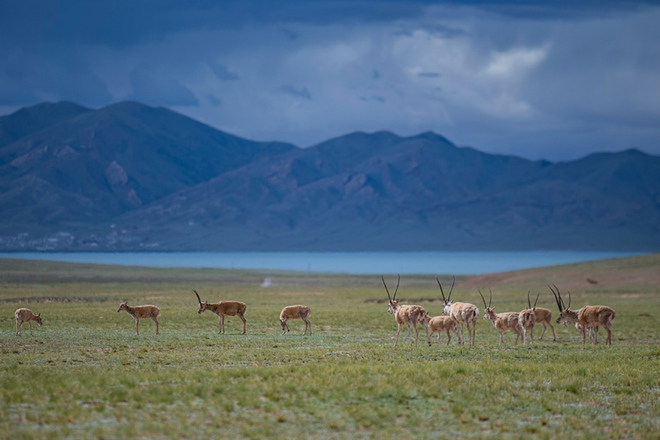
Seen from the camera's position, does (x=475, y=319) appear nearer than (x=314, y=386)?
No

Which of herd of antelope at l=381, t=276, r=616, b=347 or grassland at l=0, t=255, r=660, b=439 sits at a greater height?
herd of antelope at l=381, t=276, r=616, b=347

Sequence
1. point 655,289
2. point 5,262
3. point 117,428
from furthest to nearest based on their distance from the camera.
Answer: point 5,262, point 655,289, point 117,428

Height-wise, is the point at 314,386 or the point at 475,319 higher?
the point at 475,319

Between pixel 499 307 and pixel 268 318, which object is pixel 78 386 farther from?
pixel 499 307

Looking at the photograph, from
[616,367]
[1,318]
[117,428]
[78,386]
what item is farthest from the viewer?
[1,318]

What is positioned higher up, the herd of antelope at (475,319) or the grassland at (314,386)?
the herd of antelope at (475,319)

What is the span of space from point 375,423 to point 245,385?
3454mm

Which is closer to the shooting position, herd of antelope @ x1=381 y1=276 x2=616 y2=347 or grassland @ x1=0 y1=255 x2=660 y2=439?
grassland @ x1=0 y1=255 x2=660 y2=439

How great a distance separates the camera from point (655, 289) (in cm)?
6969

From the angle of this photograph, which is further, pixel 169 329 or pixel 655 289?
pixel 655 289

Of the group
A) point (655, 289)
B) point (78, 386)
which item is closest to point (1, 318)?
point (78, 386)

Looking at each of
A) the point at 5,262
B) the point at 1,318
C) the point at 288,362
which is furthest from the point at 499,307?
the point at 5,262

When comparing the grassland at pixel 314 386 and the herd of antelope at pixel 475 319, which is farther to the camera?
the herd of antelope at pixel 475 319

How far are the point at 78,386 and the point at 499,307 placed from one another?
38737mm
